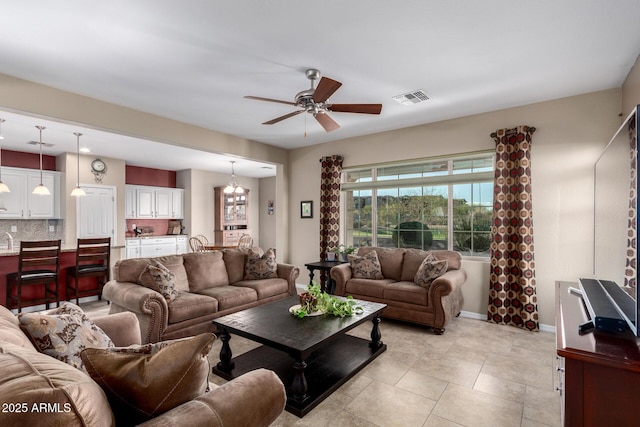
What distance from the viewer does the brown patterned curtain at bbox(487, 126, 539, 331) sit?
3.81 meters

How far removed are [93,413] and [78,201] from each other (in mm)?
6936

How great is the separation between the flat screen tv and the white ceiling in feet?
3.36

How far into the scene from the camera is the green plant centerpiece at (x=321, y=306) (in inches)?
112

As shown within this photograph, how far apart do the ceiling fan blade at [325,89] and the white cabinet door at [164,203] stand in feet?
21.2

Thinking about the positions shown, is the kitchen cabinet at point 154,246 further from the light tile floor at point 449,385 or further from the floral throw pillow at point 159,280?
the light tile floor at point 449,385

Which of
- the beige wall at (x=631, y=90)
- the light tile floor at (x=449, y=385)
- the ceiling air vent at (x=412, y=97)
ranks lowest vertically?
the light tile floor at (x=449, y=385)

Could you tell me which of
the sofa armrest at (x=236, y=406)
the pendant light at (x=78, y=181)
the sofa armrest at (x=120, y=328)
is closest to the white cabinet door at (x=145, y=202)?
the pendant light at (x=78, y=181)

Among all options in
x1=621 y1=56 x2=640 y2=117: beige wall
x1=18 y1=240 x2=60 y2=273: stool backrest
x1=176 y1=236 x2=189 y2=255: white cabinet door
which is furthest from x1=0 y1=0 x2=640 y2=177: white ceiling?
x1=176 y1=236 x2=189 y2=255: white cabinet door

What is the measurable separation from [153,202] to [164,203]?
0.87 feet

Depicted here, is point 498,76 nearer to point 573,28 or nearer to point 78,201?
point 573,28

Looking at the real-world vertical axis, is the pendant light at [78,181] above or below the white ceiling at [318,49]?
below

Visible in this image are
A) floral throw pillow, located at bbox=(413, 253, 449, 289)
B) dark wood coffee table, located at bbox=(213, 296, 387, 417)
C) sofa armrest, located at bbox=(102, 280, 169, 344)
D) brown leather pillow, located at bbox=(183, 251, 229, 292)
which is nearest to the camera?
dark wood coffee table, located at bbox=(213, 296, 387, 417)

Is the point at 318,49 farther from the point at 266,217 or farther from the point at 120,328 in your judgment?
the point at 266,217

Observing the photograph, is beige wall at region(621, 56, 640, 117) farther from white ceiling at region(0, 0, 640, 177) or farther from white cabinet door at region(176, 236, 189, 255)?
white cabinet door at region(176, 236, 189, 255)
